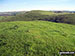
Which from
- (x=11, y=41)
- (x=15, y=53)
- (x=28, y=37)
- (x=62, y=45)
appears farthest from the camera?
(x=28, y=37)

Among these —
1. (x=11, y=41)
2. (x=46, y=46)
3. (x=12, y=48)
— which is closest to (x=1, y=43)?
(x=11, y=41)

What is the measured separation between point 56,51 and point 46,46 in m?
2.28

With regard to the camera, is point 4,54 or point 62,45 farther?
point 62,45

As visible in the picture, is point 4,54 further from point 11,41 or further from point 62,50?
point 62,50

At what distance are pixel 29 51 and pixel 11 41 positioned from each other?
5684 mm

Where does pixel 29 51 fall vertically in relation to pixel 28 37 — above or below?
below

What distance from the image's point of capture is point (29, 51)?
53.2 ft

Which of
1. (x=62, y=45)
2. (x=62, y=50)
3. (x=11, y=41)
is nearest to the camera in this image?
(x=62, y=50)

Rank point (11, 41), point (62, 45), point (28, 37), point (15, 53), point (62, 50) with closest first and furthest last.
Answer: point (15, 53) → point (62, 50) → point (62, 45) → point (11, 41) → point (28, 37)

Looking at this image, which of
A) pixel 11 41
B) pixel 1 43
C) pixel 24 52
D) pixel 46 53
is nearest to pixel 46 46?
pixel 46 53

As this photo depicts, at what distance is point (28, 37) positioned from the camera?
68.2 ft

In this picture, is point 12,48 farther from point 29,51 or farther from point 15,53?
point 29,51

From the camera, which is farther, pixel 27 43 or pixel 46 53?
pixel 27 43

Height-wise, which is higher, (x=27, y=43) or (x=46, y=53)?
(x=27, y=43)
